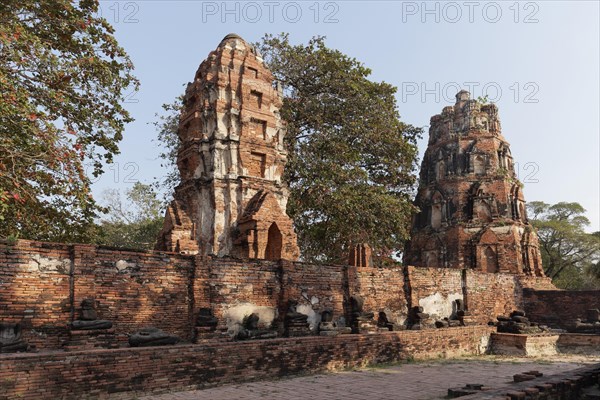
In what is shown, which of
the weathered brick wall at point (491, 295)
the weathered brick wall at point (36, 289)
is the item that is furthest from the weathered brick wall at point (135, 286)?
the weathered brick wall at point (491, 295)

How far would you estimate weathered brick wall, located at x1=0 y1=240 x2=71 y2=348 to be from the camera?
26.2 ft

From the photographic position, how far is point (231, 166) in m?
15.9

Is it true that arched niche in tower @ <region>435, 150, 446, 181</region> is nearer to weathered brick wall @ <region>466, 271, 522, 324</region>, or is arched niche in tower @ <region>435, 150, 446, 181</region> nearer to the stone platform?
weathered brick wall @ <region>466, 271, 522, 324</region>

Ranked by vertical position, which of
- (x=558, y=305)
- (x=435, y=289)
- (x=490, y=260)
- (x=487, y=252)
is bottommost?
(x=558, y=305)

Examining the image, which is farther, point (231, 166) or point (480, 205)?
point (480, 205)

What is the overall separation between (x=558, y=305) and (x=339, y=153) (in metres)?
10.3

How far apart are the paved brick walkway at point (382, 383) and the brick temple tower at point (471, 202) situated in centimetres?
1518

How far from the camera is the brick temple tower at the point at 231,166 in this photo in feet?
50.2

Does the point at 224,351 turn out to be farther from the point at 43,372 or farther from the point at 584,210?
the point at 584,210

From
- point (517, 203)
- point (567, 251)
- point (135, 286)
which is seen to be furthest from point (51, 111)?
point (567, 251)

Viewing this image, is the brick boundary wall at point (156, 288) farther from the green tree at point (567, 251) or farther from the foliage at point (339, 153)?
the green tree at point (567, 251)

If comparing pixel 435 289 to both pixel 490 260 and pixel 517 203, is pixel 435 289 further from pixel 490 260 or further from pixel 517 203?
pixel 517 203

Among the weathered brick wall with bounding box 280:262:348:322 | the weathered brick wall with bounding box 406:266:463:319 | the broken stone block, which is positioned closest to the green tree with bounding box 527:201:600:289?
the weathered brick wall with bounding box 406:266:463:319

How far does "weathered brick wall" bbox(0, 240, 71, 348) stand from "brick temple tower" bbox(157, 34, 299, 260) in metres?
6.27
